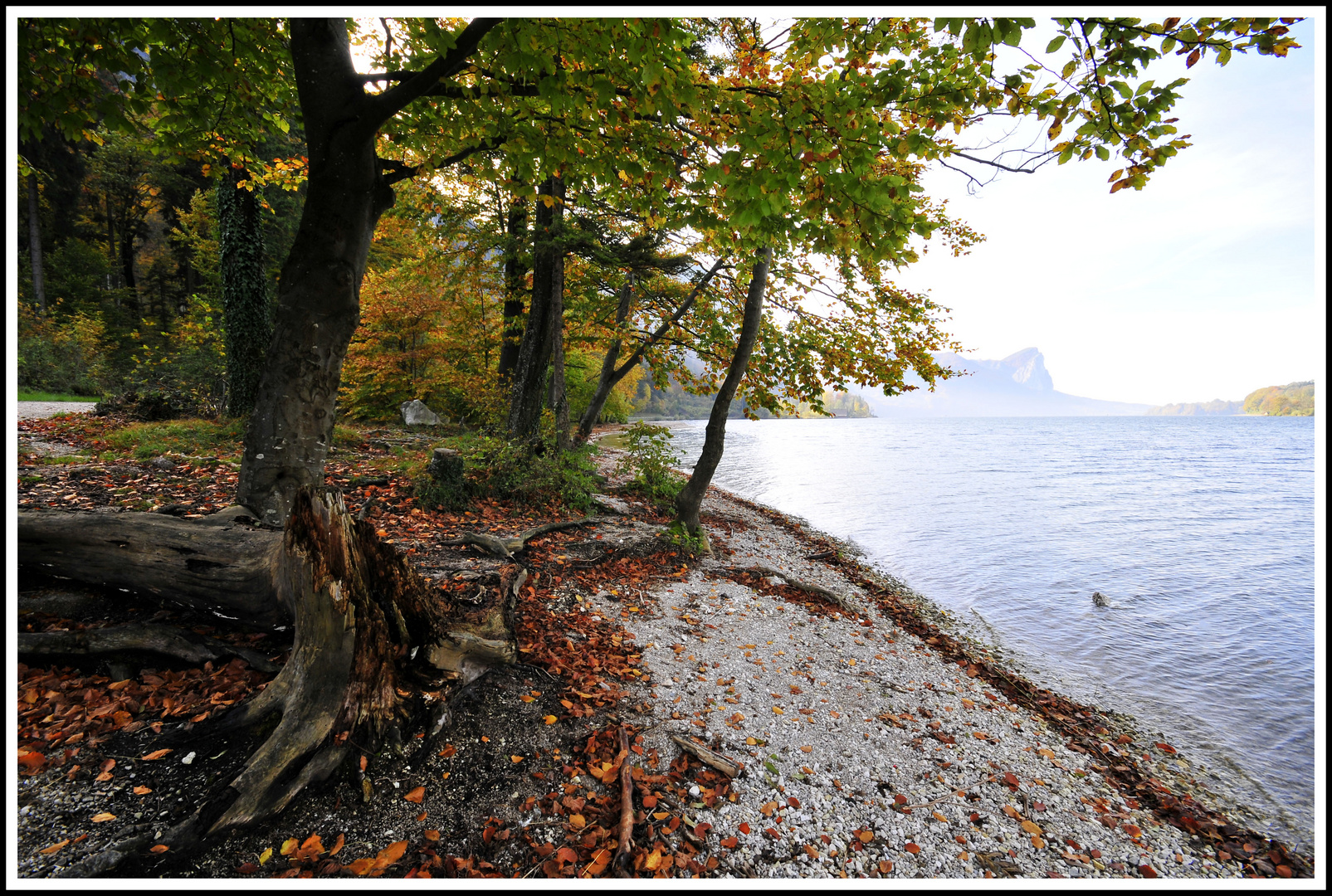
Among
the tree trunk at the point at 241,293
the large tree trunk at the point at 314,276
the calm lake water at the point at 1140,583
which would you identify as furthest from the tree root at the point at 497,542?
the tree trunk at the point at 241,293

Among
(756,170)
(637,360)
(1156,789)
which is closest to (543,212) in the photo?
(637,360)

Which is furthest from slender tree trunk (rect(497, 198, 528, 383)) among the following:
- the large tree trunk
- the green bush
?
the large tree trunk

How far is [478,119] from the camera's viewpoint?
4.99m

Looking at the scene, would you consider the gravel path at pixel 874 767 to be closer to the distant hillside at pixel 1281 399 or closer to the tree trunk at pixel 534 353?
the tree trunk at pixel 534 353

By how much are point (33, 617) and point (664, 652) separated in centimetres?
473

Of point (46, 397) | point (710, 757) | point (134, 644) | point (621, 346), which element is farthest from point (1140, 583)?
point (46, 397)

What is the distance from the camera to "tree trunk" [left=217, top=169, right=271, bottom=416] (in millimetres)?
11188

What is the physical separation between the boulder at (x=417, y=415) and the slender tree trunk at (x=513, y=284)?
5828mm

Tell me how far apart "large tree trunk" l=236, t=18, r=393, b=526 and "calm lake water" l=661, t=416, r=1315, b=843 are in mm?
9490

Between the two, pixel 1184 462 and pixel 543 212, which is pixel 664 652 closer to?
pixel 543 212

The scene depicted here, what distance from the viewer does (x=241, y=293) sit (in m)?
11.3

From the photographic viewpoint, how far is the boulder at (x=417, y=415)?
1708cm

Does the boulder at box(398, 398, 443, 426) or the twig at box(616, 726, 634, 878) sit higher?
the boulder at box(398, 398, 443, 426)

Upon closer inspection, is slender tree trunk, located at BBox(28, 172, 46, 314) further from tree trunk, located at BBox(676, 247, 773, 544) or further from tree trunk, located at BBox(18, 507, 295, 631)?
tree trunk, located at BBox(676, 247, 773, 544)
